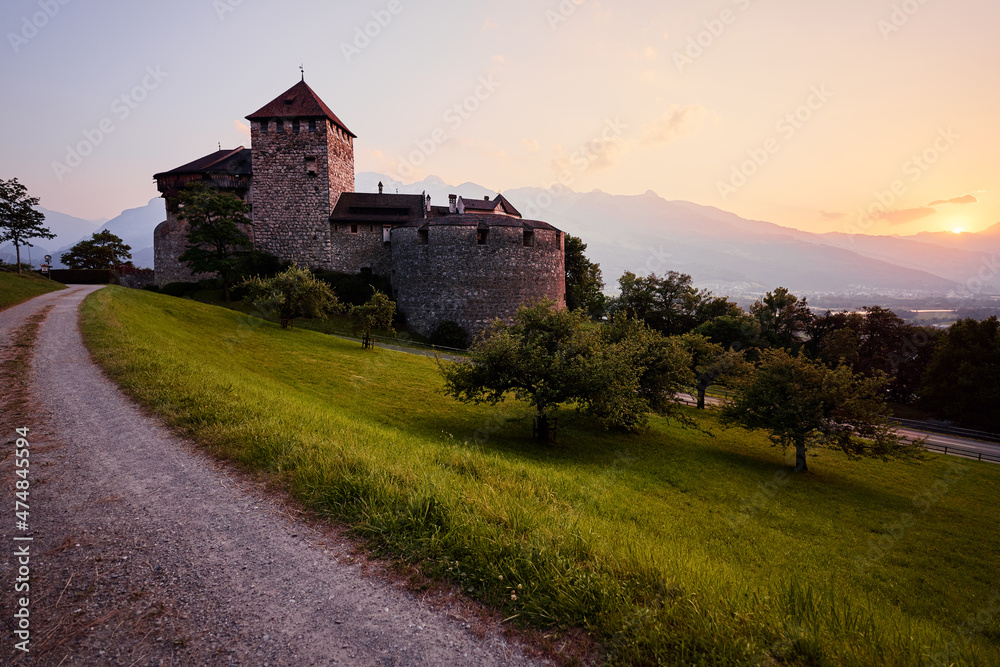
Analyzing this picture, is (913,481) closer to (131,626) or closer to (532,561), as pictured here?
(532,561)

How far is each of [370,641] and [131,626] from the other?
5.51 feet

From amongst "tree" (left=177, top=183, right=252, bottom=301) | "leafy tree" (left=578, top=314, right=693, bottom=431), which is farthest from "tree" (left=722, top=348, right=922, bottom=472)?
"tree" (left=177, top=183, right=252, bottom=301)

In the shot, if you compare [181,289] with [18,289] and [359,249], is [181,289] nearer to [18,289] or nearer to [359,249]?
[359,249]

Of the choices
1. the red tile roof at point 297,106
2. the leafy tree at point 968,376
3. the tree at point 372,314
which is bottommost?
the leafy tree at point 968,376

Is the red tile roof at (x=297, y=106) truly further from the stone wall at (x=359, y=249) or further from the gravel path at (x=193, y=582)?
the gravel path at (x=193, y=582)

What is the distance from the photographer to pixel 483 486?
5.66 meters

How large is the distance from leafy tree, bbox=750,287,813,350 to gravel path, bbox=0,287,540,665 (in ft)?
189

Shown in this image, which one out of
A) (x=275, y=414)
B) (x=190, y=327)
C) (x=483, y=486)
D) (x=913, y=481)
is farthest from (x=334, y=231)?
(x=913, y=481)

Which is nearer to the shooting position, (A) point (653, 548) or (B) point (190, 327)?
(A) point (653, 548)

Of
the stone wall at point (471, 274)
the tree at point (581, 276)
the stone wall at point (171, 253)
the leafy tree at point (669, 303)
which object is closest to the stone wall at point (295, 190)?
the stone wall at point (171, 253)

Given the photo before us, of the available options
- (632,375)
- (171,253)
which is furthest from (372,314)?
(171,253)

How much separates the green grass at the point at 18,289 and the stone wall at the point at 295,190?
17502 mm

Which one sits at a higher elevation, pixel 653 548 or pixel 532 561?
pixel 532 561

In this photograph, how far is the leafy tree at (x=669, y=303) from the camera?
179 feet
